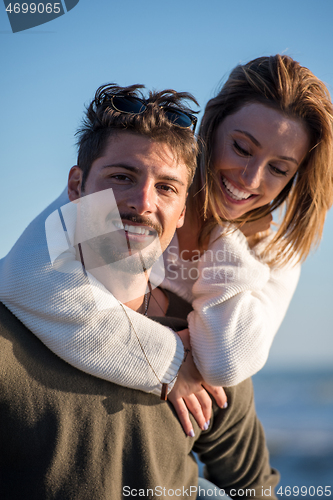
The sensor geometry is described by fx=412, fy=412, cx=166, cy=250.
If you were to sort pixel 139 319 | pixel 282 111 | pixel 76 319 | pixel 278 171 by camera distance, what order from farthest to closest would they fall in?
pixel 278 171, pixel 282 111, pixel 139 319, pixel 76 319

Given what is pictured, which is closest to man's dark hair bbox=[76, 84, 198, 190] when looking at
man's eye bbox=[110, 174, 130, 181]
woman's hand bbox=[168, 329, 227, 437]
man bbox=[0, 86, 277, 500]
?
man bbox=[0, 86, 277, 500]

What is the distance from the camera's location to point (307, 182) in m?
2.42

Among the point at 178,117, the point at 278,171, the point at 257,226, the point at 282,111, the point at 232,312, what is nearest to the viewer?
the point at 232,312

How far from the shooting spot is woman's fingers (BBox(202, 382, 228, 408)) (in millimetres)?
1913

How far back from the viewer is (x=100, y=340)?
155cm

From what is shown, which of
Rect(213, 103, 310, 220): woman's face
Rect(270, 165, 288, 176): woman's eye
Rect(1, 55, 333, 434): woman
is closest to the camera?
Rect(1, 55, 333, 434): woman

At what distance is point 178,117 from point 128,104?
0.79ft

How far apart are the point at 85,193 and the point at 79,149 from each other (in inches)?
12.1

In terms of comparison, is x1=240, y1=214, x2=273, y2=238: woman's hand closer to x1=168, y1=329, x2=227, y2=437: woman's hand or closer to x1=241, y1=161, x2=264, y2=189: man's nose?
x1=241, y1=161, x2=264, y2=189: man's nose

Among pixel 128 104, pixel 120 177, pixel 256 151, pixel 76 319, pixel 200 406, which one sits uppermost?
pixel 128 104

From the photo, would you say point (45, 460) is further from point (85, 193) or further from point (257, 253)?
point (257, 253)

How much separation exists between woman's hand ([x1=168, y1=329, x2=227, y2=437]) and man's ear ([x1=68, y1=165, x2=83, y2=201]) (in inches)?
31.4

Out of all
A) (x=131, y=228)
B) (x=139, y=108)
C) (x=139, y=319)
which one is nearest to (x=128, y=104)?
(x=139, y=108)

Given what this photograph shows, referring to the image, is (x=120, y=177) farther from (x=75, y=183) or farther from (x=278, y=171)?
(x=278, y=171)
